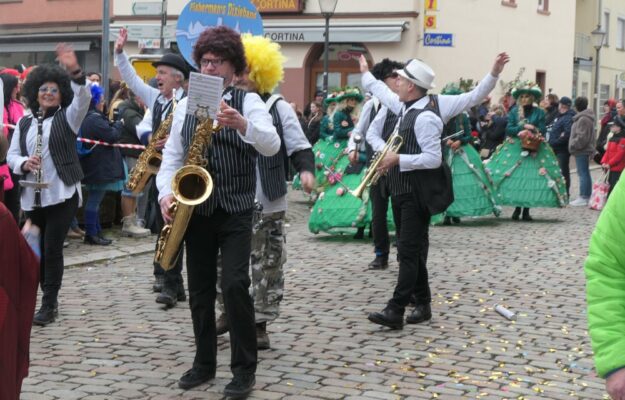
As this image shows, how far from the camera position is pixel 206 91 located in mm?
5367

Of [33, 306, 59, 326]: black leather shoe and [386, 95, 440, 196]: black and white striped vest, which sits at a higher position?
[386, 95, 440, 196]: black and white striped vest

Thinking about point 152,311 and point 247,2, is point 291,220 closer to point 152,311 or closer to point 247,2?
point 247,2

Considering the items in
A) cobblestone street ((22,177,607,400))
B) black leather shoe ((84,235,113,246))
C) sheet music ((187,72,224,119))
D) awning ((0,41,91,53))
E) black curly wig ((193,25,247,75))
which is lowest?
cobblestone street ((22,177,607,400))

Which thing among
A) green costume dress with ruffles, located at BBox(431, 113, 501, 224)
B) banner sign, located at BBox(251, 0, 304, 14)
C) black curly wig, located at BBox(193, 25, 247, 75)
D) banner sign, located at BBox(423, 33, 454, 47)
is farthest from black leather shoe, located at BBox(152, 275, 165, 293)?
banner sign, located at BBox(251, 0, 304, 14)

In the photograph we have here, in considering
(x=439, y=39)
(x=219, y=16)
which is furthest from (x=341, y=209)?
(x=439, y=39)

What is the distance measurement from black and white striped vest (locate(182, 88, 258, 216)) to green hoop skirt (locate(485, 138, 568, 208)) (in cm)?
969

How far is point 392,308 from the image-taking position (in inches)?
293

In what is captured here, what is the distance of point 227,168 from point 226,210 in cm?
23

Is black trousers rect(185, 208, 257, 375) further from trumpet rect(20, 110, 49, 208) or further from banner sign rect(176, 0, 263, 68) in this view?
banner sign rect(176, 0, 263, 68)

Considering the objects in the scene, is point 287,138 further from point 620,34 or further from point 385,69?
point 620,34

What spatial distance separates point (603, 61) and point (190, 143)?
3903 centimetres

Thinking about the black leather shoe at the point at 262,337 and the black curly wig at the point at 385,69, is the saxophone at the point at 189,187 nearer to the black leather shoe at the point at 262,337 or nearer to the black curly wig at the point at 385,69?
the black leather shoe at the point at 262,337

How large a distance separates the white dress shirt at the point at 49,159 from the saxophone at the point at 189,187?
222cm

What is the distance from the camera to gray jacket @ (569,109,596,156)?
18.4 meters
